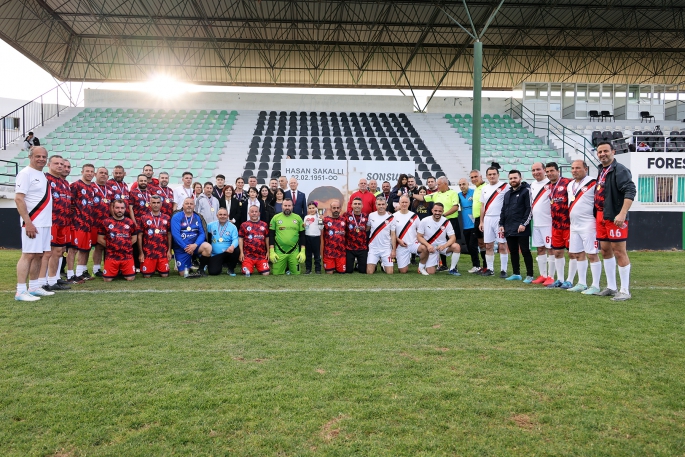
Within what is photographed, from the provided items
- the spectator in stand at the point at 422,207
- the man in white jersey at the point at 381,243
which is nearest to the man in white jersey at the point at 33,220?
the man in white jersey at the point at 381,243

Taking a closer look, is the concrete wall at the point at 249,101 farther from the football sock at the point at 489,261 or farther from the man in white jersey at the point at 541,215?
the man in white jersey at the point at 541,215

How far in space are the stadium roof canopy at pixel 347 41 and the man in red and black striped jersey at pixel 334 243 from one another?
14.2m

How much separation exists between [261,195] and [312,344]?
5.49 meters

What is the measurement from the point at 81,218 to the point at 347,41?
2078cm

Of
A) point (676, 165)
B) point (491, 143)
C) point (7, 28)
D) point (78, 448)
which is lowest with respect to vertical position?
point (78, 448)

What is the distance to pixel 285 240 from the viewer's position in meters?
8.28

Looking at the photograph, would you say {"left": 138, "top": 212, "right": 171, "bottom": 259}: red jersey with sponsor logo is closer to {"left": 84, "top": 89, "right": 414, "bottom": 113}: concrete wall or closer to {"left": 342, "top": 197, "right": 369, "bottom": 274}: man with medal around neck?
{"left": 342, "top": 197, "right": 369, "bottom": 274}: man with medal around neck

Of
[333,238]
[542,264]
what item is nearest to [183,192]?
[333,238]

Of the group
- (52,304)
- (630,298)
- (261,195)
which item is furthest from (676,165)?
(52,304)

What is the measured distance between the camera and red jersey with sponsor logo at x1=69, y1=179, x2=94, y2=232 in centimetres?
691

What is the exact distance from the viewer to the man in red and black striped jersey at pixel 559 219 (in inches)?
256

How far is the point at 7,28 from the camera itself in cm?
2003

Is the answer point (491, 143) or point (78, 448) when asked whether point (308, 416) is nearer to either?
point (78, 448)

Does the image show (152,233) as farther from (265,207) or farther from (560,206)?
(560,206)
